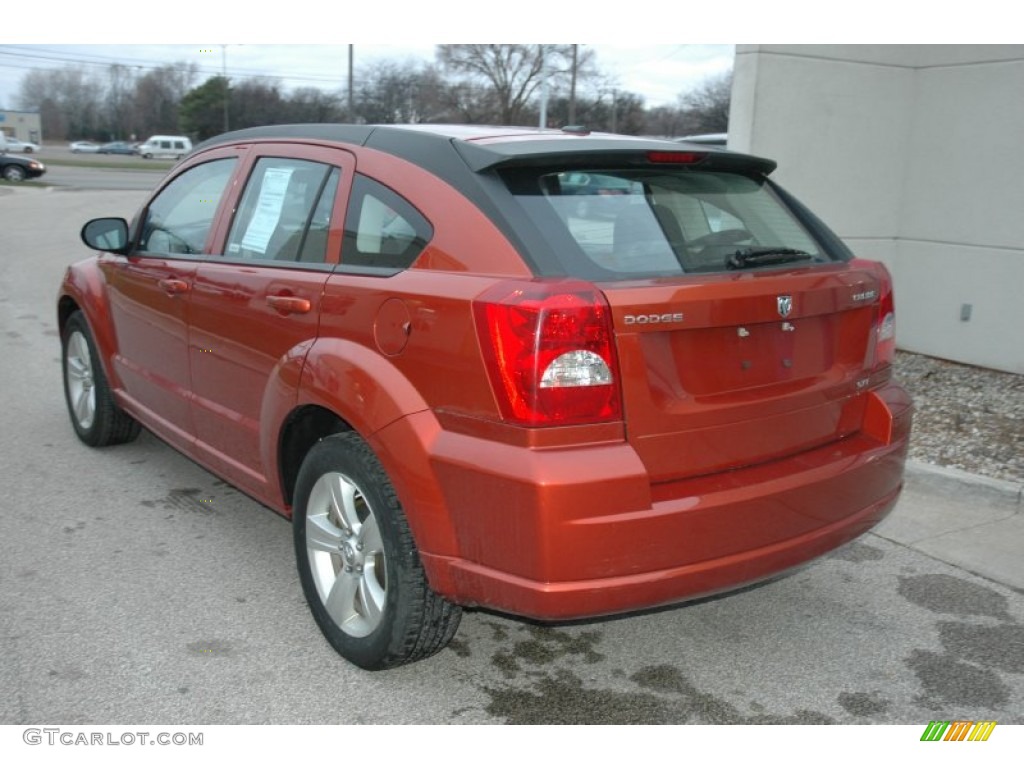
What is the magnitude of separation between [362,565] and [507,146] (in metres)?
1.42

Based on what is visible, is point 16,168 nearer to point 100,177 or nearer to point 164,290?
point 100,177

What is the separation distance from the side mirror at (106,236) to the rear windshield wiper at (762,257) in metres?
3.18

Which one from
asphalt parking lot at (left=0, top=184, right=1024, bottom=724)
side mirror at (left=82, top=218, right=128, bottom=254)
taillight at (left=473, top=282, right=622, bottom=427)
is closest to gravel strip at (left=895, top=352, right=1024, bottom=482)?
asphalt parking lot at (left=0, top=184, right=1024, bottom=724)

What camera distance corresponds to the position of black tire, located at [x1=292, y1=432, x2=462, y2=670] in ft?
9.28

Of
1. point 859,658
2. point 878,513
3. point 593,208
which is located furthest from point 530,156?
point 859,658

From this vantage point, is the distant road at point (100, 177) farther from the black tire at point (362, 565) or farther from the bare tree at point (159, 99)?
the black tire at point (362, 565)

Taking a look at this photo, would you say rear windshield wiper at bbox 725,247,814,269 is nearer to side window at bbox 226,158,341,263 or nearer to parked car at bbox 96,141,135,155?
side window at bbox 226,158,341,263

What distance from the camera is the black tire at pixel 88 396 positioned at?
521cm

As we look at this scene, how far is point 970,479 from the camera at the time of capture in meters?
4.82

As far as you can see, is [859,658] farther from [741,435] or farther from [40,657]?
[40,657]

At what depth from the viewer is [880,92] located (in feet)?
24.3

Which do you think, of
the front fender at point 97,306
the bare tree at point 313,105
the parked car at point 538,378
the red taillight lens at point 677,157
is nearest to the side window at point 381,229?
the parked car at point 538,378

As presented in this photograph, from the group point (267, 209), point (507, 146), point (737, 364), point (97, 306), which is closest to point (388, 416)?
point (507, 146)
